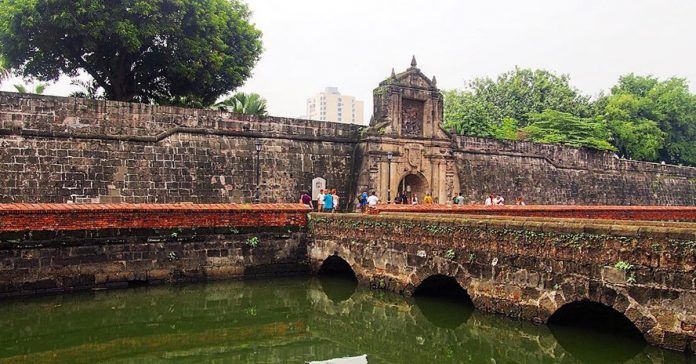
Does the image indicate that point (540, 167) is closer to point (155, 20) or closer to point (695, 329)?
point (155, 20)

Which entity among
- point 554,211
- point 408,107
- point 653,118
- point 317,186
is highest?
point 653,118

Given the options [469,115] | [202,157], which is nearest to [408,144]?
[202,157]

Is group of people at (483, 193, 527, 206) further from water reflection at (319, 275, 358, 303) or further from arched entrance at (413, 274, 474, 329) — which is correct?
arched entrance at (413, 274, 474, 329)

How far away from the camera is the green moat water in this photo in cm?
676

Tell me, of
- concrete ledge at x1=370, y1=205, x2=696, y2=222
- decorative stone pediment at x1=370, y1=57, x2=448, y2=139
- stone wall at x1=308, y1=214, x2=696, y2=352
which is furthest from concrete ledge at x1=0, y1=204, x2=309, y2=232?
decorative stone pediment at x1=370, y1=57, x2=448, y2=139

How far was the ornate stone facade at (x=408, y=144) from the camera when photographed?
17.8 meters

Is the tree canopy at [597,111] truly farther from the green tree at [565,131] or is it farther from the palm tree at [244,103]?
the palm tree at [244,103]

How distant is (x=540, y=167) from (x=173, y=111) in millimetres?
14783

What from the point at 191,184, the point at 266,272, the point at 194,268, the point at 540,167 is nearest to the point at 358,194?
the point at 191,184

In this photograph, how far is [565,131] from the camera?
1161 inches

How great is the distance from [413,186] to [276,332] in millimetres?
12307

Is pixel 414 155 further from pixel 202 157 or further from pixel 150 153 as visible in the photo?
pixel 150 153

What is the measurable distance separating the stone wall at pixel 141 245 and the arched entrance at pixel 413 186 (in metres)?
7.70

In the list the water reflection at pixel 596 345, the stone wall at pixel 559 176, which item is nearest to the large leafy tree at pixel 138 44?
the stone wall at pixel 559 176
